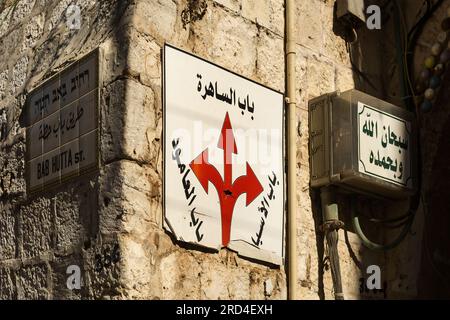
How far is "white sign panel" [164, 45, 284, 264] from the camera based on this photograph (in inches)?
205

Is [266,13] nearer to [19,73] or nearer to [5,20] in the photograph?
[19,73]

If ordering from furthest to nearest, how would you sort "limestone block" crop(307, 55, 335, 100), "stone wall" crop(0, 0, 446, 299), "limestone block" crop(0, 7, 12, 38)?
"limestone block" crop(0, 7, 12, 38)
"limestone block" crop(307, 55, 335, 100)
"stone wall" crop(0, 0, 446, 299)

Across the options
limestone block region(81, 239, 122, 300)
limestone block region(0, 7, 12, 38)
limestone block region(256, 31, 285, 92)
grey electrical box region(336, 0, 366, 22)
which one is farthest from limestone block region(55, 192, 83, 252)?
grey electrical box region(336, 0, 366, 22)

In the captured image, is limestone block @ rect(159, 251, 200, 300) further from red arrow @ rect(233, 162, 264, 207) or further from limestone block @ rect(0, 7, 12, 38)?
limestone block @ rect(0, 7, 12, 38)

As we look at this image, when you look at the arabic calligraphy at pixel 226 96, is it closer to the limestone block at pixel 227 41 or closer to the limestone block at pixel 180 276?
the limestone block at pixel 227 41

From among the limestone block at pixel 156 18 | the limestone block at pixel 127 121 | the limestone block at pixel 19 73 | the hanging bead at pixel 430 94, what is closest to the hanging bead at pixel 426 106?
the hanging bead at pixel 430 94

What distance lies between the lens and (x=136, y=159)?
5.09 m

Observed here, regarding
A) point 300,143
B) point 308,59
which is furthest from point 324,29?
point 300,143

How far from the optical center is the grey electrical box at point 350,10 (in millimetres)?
6199

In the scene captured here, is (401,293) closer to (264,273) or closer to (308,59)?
(264,273)

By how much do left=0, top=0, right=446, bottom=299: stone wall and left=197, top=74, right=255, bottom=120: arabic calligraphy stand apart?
15 centimetres

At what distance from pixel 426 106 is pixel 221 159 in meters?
1.47

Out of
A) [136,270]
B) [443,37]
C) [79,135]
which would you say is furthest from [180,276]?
[443,37]

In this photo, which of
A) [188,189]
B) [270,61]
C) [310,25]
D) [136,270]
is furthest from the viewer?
[310,25]
